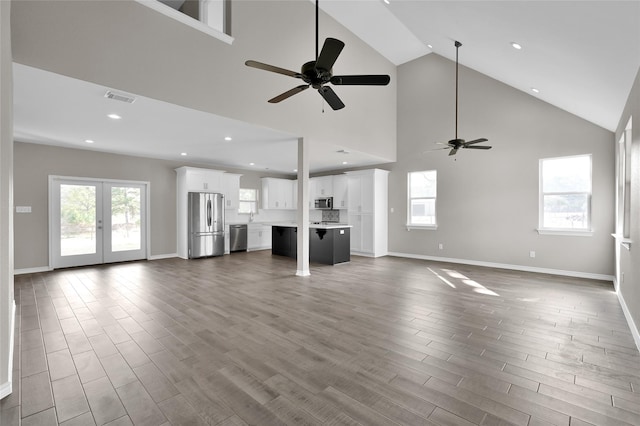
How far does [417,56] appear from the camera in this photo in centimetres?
760

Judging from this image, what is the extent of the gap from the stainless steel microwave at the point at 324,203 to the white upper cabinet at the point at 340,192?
0.18 metres

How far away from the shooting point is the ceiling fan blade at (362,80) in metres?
2.82

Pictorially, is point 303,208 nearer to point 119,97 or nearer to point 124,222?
point 119,97

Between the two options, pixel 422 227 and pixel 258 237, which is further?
pixel 258 237

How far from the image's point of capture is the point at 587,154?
5.43 m

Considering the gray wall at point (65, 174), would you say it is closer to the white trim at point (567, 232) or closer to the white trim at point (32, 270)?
the white trim at point (32, 270)

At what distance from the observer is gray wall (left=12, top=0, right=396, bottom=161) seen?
301cm

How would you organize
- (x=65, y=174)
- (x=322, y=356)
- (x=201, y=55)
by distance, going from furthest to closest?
(x=65, y=174) < (x=201, y=55) < (x=322, y=356)

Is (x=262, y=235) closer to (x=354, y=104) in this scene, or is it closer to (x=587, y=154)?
(x=354, y=104)

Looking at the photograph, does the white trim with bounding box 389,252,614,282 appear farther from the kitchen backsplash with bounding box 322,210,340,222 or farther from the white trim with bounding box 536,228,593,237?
the kitchen backsplash with bounding box 322,210,340,222

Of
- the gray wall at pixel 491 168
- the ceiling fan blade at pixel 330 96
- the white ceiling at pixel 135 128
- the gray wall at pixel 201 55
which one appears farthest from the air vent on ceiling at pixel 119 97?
the gray wall at pixel 491 168

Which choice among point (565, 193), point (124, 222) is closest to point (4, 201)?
point (124, 222)

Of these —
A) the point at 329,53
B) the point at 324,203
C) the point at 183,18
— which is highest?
the point at 183,18

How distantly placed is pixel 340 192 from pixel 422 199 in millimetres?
2402
